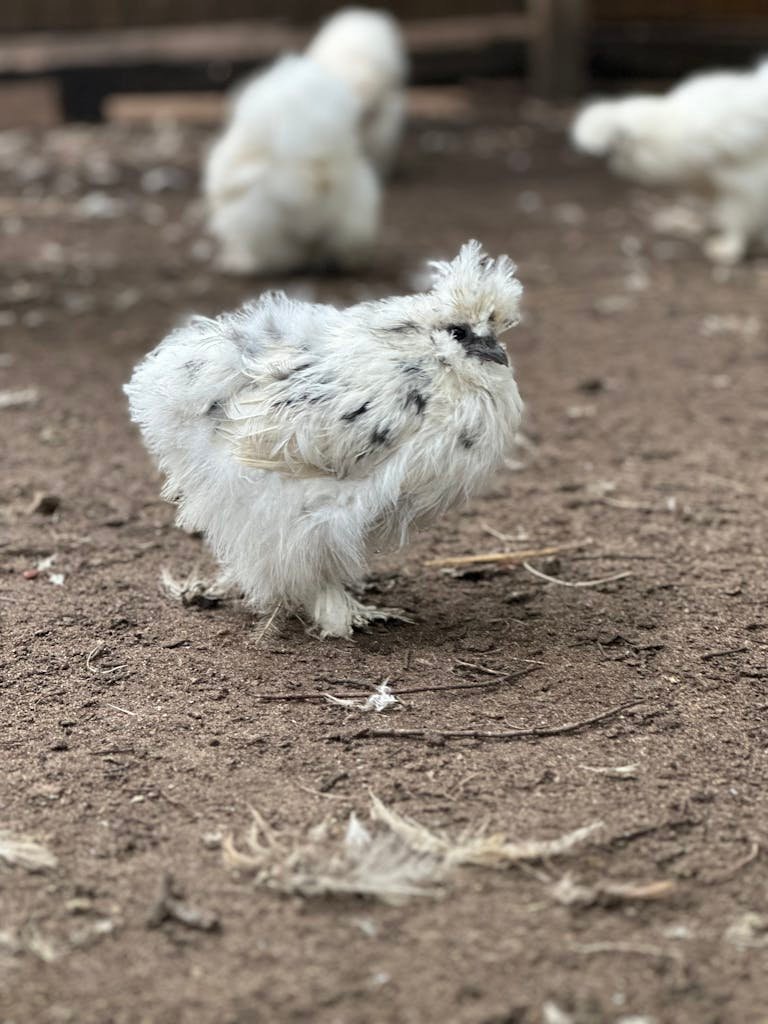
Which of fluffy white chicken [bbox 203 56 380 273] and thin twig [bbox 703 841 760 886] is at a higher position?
fluffy white chicken [bbox 203 56 380 273]

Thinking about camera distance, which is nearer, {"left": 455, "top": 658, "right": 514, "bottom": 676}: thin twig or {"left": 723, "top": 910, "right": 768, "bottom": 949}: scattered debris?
{"left": 723, "top": 910, "right": 768, "bottom": 949}: scattered debris

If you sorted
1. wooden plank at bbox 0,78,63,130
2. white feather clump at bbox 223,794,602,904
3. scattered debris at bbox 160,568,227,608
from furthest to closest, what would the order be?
wooden plank at bbox 0,78,63,130
scattered debris at bbox 160,568,227,608
white feather clump at bbox 223,794,602,904

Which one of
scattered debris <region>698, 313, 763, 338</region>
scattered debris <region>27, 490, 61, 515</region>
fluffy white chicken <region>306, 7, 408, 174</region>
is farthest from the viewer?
fluffy white chicken <region>306, 7, 408, 174</region>

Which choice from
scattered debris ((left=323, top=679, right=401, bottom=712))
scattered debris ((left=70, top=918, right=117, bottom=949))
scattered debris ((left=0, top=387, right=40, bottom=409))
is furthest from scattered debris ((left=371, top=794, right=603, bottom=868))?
scattered debris ((left=0, top=387, right=40, bottom=409))

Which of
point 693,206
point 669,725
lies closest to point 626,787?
point 669,725

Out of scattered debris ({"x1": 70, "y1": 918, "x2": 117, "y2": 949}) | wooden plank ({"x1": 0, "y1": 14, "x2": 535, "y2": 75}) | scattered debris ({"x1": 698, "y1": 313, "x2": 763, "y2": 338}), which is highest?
wooden plank ({"x1": 0, "y1": 14, "x2": 535, "y2": 75})

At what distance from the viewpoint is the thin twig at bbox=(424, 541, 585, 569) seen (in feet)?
13.8

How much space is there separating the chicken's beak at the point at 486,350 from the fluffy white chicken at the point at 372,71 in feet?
21.3

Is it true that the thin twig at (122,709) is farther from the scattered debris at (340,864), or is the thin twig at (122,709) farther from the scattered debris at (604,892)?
the scattered debris at (604,892)

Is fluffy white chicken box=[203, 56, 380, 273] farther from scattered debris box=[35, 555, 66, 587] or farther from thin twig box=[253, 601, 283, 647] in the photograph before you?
thin twig box=[253, 601, 283, 647]

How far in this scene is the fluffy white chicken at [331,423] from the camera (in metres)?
3.45

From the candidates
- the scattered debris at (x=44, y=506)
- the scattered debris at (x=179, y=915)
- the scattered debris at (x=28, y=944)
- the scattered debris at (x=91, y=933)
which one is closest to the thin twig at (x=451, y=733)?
the scattered debris at (x=179, y=915)

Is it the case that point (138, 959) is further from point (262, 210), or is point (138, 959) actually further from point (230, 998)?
point (262, 210)

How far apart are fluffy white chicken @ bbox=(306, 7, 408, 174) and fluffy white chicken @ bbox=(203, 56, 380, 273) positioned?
1.93 metres
